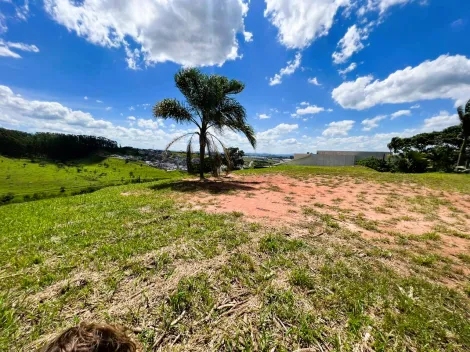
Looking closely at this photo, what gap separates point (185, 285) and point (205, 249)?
832mm

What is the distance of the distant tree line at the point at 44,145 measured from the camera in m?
46.5

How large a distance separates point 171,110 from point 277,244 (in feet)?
27.7

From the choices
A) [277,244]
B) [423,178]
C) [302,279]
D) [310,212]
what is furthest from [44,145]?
[423,178]

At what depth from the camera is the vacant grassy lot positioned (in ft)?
5.52

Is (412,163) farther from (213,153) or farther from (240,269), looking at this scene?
(240,269)

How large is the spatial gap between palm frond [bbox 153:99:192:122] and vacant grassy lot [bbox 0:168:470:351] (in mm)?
6843

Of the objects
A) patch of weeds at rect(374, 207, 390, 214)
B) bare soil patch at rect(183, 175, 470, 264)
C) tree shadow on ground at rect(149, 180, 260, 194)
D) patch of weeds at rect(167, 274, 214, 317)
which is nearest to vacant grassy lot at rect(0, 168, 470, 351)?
patch of weeds at rect(167, 274, 214, 317)

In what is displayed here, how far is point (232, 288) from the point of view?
2.23 meters

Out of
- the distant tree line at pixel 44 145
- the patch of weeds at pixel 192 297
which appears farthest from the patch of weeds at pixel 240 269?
the distant tree line at pixel 44 145

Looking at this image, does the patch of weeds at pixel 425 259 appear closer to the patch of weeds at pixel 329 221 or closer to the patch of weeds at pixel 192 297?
the patch of weeds at pixel 329 221

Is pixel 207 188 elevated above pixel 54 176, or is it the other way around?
pixel 207 188

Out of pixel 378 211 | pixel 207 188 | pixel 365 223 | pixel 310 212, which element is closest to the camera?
pixel 365 223

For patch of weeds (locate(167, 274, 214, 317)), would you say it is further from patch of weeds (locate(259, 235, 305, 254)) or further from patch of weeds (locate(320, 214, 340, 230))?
patch of weeds (locate(320, 214, 340, 230))

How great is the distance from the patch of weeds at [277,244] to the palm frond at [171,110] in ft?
26.4
